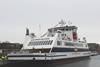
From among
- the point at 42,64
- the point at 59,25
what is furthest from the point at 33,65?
the point at 59,25

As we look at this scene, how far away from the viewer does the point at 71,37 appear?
175 feet

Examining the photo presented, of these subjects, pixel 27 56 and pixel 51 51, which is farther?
pixel 51 51

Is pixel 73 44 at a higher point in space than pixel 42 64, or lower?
higher

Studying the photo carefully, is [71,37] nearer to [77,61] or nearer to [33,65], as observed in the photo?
[77,61]

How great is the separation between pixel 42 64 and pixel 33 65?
1.46 metres

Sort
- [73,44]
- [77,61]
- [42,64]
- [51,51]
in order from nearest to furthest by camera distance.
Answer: [42,64] → [51,51] → [73,44] → [77,61]

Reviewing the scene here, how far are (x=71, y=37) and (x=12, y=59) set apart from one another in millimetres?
19643

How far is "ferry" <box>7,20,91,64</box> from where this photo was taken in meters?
36.3

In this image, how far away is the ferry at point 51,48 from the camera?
3628 centimetres

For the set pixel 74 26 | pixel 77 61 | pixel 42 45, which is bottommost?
pixel 77 61

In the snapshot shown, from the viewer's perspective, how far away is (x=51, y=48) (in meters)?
39.9

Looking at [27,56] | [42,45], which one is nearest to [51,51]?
[42,45]

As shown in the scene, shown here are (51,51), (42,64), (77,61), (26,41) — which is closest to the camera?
(42,64)

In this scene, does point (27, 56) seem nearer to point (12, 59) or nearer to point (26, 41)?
point (12, 59)
